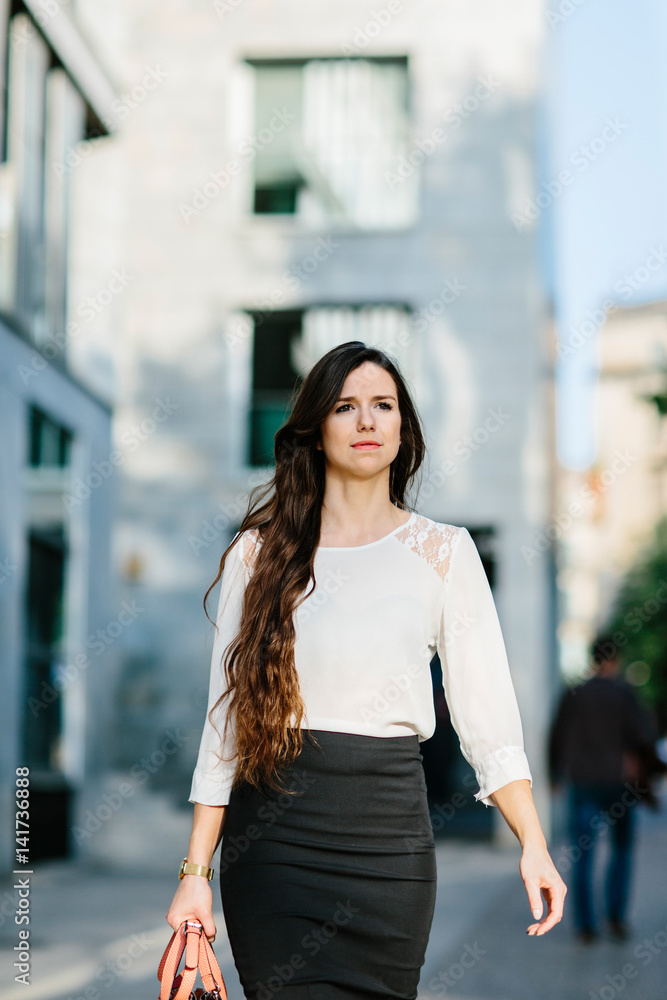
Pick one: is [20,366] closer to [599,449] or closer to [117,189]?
[117,189]

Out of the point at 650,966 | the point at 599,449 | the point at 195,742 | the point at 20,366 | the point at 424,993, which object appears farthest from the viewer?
the point at 599,449

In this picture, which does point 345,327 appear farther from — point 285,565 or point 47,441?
point 285,565

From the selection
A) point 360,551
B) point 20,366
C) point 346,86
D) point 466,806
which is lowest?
point 466,806

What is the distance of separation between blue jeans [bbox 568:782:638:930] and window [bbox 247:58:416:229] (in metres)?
7.94

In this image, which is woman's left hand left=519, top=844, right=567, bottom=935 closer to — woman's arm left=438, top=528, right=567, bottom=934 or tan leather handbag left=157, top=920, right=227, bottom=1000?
woman's arm left=438, top=528, right=567, bottom=934

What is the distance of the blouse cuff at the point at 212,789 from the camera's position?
262 centimetres

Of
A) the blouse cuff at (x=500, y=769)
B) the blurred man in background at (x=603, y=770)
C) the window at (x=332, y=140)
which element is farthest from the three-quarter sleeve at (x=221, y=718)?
the window at (x=332, y=140)

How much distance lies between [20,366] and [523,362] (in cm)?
580

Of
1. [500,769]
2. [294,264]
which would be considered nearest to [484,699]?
[500,769]

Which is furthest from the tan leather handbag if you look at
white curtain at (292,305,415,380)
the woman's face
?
white curtain at (292,305,415,380)

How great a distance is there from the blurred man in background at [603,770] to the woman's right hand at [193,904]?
586 cm

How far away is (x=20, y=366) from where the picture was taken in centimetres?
1096

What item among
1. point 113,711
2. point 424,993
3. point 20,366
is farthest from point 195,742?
point 424,993

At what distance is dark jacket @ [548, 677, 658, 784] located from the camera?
8344 millimetres
